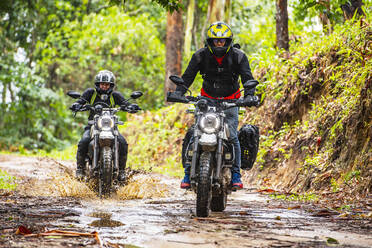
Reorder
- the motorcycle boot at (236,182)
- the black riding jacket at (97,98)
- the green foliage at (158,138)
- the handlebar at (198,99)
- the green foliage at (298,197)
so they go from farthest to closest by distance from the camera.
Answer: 1. the green foliage at (158,138)
2. the black riding jacket at (97,98)
3. the green foliage at (298,197)
4. the motorcycle boot at (236,182)
5. the handlebar at (198,99)

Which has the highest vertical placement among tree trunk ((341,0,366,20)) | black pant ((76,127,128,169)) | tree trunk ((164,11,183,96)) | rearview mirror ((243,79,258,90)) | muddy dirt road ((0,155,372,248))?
tree trunk ((164,11,183,96))

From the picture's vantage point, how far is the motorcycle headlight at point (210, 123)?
6.30 m

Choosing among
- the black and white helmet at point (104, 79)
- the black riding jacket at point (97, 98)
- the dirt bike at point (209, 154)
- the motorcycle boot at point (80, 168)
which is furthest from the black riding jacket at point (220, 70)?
the motorcycle boot at point (80, 168)

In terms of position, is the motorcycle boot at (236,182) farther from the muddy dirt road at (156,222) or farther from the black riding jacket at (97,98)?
the black riding jacket at (97,98)

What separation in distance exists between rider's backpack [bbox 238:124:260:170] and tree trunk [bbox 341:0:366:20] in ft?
16.5

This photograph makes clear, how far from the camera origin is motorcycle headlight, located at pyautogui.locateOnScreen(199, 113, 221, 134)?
248 inches

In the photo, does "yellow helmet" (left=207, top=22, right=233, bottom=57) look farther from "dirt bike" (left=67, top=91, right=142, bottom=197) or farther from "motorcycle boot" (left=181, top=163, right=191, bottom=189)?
"dirt bike" (left=67, top=91, right=142, bottom=197)

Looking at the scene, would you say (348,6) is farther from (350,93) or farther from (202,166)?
(202,166)

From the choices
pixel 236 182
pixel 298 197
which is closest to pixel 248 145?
pixel 236 182

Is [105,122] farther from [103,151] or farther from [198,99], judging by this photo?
[198,99]

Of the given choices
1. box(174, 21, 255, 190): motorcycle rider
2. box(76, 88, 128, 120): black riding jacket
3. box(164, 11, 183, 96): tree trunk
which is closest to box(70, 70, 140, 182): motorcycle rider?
box(76, 88, 128, 120): black riding jacket

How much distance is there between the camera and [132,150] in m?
19.8

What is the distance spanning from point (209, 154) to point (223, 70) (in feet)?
4.26

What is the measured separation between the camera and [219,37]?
6.80 m
